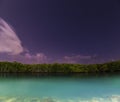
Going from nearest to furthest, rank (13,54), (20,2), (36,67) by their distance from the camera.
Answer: (20,2)
(13,54)
(36,67)

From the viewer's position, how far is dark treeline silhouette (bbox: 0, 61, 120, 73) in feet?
52.6

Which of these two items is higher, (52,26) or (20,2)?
(20,2)

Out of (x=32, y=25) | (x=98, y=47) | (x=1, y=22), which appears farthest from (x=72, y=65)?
(x=1, y=22)

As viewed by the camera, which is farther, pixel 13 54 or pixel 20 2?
pixel 13 54

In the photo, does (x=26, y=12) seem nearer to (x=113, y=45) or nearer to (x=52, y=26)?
(x=52, y=26)

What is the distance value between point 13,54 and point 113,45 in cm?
487

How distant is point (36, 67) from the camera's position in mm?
16844

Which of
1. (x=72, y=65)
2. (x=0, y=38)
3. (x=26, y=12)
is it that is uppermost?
(x=26, y=12)

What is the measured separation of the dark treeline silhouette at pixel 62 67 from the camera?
16031mm

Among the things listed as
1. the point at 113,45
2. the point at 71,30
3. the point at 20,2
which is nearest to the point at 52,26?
the point at 71,30

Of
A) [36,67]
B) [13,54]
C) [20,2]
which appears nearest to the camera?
[20,2]

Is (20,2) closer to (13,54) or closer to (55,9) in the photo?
(55,9)

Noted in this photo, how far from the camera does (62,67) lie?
55.7 feet

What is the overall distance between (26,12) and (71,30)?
228cm
